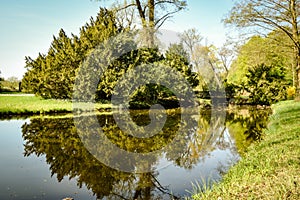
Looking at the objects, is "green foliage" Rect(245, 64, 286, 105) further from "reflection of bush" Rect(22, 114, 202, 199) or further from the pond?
the pond

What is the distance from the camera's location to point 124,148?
815 cm

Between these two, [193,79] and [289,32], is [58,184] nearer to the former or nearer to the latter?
[289,32]

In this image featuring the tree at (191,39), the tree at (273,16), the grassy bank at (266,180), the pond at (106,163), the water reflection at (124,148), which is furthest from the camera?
the tree at (191,39)

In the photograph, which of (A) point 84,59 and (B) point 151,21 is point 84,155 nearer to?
(A) point 84,59

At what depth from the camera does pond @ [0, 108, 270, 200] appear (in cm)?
495

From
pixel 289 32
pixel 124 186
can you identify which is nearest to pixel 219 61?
pixel 289 32

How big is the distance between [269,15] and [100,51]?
11451mm

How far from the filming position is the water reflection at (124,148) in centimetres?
507

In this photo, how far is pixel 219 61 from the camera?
4969cm

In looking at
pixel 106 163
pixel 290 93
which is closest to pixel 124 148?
pixel 106 163

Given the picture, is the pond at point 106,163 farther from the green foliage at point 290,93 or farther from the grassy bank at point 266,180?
the green foliage at point 290,93

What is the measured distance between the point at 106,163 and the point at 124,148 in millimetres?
1585

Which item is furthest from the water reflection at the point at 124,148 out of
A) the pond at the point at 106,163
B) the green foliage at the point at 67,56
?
the green foliage at the point at 67,56

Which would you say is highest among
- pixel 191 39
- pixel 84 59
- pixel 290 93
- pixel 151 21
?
pixel 191 39
